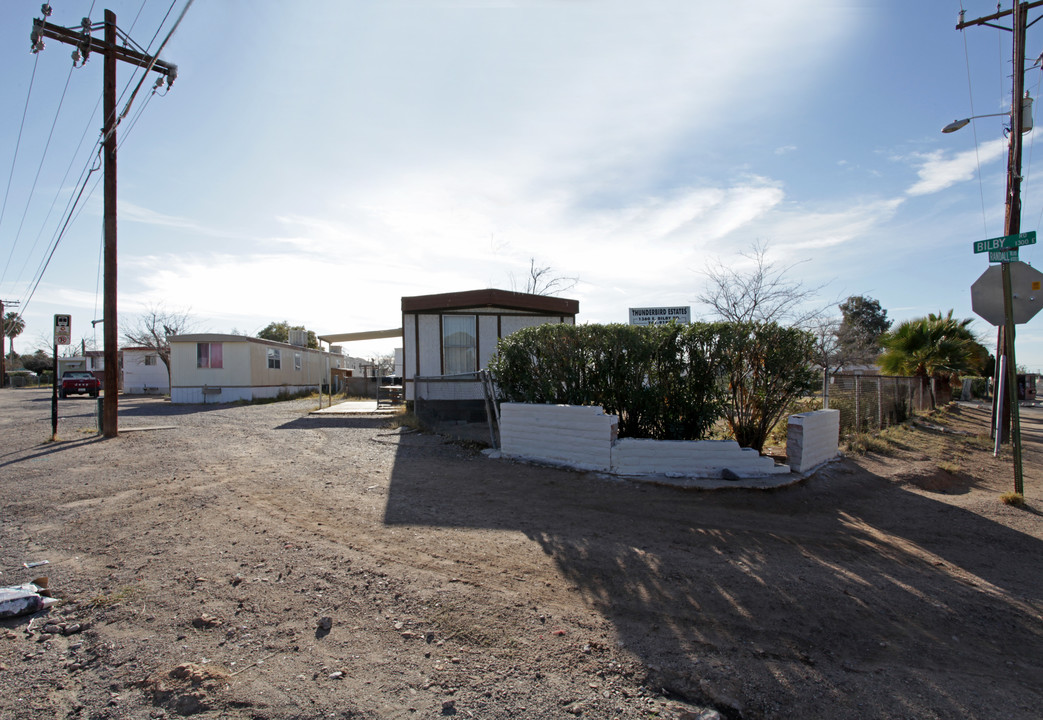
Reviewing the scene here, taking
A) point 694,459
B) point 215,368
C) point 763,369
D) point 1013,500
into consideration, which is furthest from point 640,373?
point 215,368

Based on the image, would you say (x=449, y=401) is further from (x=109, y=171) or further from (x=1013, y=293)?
(x=1013, y=293)

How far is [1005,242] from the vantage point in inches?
260

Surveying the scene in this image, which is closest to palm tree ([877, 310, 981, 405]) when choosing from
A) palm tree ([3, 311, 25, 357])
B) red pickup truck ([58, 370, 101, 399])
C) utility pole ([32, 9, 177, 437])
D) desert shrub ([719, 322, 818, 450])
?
desert shrub ([719, 322, 818, 450])

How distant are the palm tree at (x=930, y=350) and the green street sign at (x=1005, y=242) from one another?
1012 centimetres

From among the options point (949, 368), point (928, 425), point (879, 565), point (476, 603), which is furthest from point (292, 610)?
point (949, 368)

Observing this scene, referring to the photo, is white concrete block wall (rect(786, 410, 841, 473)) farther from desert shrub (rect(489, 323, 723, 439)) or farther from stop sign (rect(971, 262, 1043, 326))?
stop sign (rect(971, 262, 1043, 326))

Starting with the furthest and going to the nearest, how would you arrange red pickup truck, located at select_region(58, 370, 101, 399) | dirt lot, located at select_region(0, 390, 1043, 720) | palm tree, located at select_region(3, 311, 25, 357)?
palm tree, located at select_region(3, 311, 25, 357), red pickup truck, located at select_region(58, 370, 101, 399), dirt lot, located at select_region(0, 390, 1043, 720)

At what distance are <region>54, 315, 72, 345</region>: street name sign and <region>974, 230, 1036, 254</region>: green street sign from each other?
14898 mm

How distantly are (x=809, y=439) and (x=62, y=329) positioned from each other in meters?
13.3

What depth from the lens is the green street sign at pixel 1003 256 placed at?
664cm

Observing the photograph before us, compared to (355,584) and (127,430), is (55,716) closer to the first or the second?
(355,584)

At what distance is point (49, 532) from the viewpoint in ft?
15.6

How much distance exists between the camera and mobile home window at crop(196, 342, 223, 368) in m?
22.8

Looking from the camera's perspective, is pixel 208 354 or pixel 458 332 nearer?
pixel 458 332
